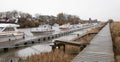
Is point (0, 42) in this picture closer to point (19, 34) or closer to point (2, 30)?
point (2, 30)

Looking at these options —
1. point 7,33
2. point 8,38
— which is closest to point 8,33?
point 7,33

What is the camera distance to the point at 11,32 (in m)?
28.9

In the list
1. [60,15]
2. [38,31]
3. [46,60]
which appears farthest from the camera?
[60,15]

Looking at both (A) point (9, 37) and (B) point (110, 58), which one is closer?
(B) point (110, 58)

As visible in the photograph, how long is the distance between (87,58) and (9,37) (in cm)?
2000

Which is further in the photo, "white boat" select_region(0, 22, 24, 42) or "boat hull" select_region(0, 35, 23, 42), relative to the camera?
"white boat" select_region(0, 22, 24, 42)

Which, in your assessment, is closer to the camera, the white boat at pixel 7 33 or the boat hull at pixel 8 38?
the boat hull at pixel 8 38

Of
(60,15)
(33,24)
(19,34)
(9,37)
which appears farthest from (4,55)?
(60,15)

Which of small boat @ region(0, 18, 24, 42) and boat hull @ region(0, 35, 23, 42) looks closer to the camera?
boat hull @ region(0, 35, 23, 42)

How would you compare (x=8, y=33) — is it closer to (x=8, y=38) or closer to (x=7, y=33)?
(x=7, y=33)

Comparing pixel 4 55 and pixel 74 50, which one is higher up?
pixel 74 50

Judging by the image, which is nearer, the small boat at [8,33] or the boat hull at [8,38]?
the boat hull at [8,38]

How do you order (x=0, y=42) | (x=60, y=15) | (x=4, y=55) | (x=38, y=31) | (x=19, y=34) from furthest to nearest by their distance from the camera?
(x=60, y=15)
(x=38, y=31)
(x=19, y=34)
(x=0, y=42)
(x=4, y=55)

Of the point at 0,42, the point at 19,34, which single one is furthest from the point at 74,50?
the point at 19,34
